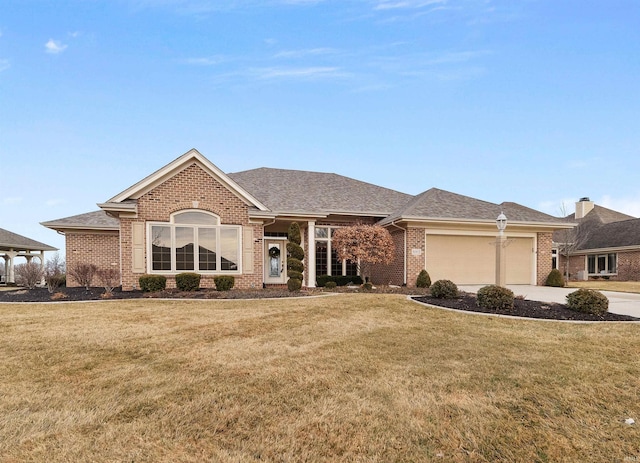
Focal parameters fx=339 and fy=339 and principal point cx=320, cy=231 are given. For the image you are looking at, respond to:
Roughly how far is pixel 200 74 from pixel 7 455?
1447cm

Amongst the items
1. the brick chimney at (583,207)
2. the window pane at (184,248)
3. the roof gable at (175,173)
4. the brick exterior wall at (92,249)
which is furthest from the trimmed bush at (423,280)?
the brick chimney at (583,207)

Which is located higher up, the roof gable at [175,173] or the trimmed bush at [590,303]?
the roof gable at [175,173]

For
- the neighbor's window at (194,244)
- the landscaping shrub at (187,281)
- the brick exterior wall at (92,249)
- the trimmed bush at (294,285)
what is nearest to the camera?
the landscaping shrub at (187,281)

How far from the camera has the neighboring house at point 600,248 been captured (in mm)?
23328

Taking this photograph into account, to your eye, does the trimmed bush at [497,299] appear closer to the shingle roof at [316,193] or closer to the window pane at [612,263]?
the shingle roof at [316,193]

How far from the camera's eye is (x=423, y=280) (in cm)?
1470

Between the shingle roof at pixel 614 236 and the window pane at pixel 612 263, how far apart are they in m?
0.82

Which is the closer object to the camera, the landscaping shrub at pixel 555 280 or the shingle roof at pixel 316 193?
the landscaping shrub at pixel 555 280

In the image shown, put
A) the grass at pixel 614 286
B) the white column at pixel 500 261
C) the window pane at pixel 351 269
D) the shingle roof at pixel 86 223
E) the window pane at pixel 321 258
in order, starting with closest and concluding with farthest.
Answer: the white column at pixel 500 261
the shingle roof at pixel 86 223
the grass at pixel 614 286
the window pane at pixel 321 258
the window pane at pixel 351 269

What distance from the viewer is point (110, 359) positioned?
508 cm

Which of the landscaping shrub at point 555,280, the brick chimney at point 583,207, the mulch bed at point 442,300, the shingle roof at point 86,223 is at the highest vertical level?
the brick chimney at point 583,207

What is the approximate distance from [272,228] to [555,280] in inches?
556

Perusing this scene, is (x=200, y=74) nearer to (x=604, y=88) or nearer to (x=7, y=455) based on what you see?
(x=7, y=455)

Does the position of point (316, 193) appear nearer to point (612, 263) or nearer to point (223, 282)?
point (223, 282)
